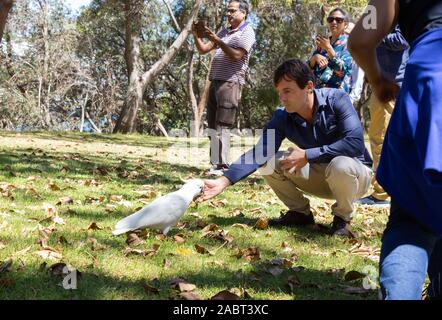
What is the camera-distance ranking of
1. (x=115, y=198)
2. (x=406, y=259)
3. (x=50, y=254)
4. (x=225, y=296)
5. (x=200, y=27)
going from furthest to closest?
(x=200, y=27) → (x=115, y=198) → (x=50, y=254) → (x=225, y=296) → (x=406, y=259)

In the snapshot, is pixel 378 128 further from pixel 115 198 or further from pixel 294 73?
pixel 115 198

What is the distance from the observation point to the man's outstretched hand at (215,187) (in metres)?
3.01

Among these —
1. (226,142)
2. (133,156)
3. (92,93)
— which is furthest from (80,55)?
(226,142)

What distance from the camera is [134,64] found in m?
16.6

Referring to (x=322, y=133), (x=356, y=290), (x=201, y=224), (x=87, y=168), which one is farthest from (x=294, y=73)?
(x=87, y=168)

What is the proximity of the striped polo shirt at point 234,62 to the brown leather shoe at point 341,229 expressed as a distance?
2908mm

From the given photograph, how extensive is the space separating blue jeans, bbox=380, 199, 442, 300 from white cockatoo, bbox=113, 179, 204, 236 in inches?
56.5

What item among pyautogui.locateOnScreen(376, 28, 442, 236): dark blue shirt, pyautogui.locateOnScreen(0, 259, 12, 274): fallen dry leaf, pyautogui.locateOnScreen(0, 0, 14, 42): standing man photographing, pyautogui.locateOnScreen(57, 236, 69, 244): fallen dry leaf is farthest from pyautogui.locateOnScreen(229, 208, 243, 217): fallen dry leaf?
pyautogui.locateOnScreen(0, 0, 14, 42): standing man photographing

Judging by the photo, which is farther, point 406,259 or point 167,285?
point 167,285

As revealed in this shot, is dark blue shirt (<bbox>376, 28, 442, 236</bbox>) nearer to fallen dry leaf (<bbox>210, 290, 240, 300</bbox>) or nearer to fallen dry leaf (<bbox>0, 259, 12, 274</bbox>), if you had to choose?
fallen dry leaf (<bbox>210, 290, 240, 300</bbox>)

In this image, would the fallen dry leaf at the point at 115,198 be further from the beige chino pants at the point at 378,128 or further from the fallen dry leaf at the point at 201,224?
the beige chino pants at the point at 378,128

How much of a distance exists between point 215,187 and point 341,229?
111 cm

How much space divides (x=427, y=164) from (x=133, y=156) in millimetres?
7444
